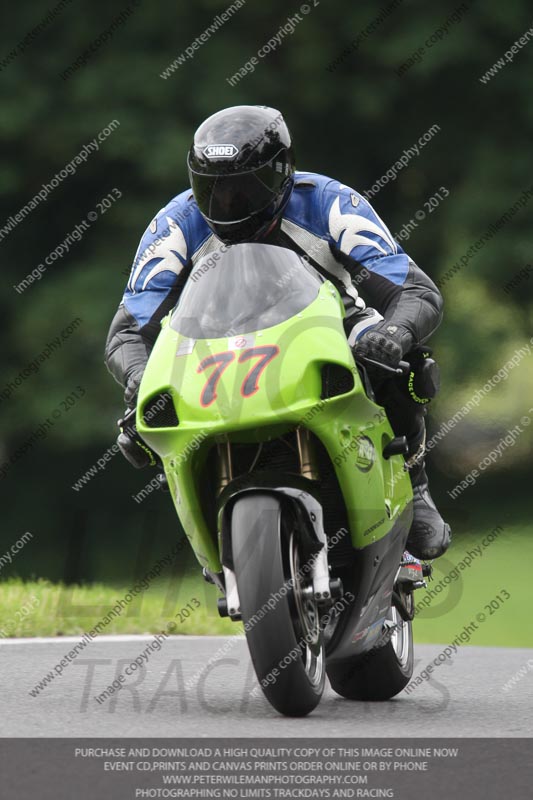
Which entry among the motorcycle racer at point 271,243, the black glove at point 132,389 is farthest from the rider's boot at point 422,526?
the black glove at point 132,389

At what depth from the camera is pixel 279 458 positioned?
4.23 m

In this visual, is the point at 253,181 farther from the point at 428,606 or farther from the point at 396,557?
the point at 428,606

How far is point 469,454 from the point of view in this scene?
1206 centimetres

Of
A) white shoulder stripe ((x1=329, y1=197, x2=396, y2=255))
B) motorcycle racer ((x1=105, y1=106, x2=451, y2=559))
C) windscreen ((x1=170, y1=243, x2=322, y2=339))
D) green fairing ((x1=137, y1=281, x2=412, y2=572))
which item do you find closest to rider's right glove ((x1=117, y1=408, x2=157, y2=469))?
motorcycle racer ((x1=105, y1=106, x2=451, y2=559))

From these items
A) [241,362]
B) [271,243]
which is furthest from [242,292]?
[271,243]

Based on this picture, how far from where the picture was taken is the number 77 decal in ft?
13.1

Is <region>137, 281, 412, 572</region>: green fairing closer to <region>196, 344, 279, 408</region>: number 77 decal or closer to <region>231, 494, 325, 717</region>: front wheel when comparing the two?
<region>196, 344, 279, 408</region>: number 77 decal

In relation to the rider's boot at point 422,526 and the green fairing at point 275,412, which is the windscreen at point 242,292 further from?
the rider's boot at point 422,526

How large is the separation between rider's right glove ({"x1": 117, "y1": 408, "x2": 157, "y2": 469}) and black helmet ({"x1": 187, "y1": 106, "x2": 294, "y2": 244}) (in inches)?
26.5

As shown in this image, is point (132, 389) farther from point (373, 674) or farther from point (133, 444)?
point (373, 674)

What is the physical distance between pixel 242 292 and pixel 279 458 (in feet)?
1.62
